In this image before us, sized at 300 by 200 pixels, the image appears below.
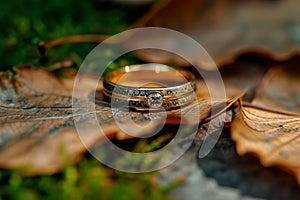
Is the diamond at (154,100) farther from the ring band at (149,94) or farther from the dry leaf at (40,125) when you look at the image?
the dry leaf at (40,125)

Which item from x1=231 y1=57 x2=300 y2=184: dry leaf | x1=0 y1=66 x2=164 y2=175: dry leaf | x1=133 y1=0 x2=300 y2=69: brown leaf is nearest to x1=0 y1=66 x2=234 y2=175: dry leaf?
x1=0 y1=66 x2=164 y2=175: dry leaf

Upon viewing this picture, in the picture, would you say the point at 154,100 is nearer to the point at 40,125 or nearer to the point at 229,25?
the point at 40,125

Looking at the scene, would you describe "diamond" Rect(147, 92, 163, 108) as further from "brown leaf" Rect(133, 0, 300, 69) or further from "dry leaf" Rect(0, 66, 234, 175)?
"brown leaf" Rect(133, 0, 300, 69)

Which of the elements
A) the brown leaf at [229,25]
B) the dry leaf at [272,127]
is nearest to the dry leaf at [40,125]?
the dry leaf at [272,127]

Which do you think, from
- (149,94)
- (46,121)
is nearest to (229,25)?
(149,94)

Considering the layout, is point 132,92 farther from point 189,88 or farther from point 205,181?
point 205,181
